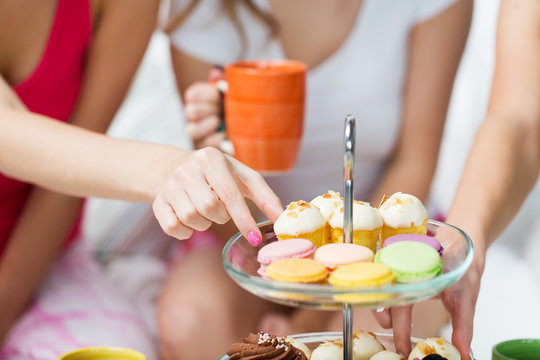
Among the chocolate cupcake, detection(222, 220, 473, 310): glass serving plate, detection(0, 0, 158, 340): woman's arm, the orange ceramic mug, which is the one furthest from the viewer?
detection(0, 0, 158, 340): woman's arm

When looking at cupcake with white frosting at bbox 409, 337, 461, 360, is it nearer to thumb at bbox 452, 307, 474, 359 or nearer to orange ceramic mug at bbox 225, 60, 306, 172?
thumb at bbox 452, 307, 474, 359

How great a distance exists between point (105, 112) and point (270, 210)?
0.72 meters

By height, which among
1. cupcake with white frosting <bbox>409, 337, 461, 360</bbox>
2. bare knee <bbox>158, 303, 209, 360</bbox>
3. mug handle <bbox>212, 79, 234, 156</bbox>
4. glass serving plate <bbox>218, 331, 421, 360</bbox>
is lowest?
bare knee <bbox>158, 303, 209, 360</bbox>

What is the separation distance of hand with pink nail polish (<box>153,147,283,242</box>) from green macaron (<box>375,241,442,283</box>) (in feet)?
0.43

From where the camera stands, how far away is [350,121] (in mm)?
569

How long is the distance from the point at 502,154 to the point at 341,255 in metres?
0.50

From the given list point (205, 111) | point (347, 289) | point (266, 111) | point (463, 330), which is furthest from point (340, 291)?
point (205, 111)

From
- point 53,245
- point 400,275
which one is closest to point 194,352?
point 53,245

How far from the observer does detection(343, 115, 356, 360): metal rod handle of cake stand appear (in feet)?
1.88

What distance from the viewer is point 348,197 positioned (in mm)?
581

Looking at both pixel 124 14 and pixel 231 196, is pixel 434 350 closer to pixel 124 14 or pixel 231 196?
pixel 231 196

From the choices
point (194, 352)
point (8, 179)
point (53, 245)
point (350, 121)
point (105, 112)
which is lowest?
point (194, 352)

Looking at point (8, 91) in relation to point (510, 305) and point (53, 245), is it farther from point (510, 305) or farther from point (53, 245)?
point (510, 305)

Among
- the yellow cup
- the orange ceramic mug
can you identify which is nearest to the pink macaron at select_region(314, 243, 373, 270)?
the yellow cup
